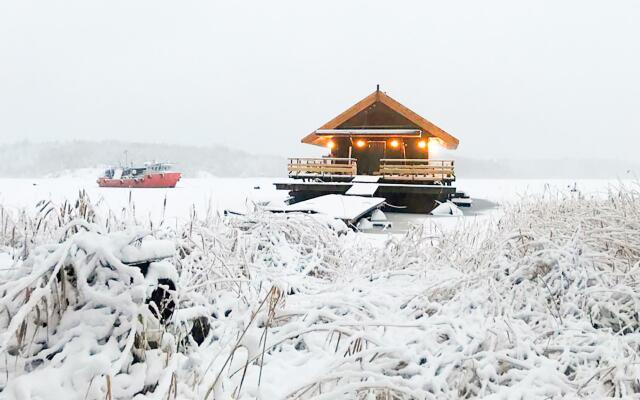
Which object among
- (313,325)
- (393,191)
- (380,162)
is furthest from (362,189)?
(313,325)

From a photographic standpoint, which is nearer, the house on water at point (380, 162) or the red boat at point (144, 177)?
the house on water at point (380, 162)

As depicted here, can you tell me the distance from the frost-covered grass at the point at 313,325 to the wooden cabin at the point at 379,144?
49.4 feet

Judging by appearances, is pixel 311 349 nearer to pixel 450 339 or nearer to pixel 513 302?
pixel 450 339

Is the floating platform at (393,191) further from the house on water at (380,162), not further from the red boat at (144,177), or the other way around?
the red boat at (144,177)

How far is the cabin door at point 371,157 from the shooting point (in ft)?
77.7

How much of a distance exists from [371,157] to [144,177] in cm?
2533

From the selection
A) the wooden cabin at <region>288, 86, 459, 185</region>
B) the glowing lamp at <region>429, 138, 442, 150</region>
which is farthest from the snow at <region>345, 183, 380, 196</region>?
the glowing lamp at <region>429, 138, 442, 150</region>

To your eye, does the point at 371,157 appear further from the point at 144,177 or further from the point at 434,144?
the point at 144,177

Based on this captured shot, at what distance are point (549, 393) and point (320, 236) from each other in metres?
4.08

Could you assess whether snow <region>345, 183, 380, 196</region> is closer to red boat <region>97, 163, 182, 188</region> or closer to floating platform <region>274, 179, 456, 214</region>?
floating platform <region>274, 179, 456, 214</region>

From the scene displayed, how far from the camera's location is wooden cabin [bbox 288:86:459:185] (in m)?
19.4

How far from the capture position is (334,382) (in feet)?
7.26

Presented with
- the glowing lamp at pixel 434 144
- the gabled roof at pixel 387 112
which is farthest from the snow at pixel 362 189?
the glowing lamp at pixel 434 144

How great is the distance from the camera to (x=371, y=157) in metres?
23.8
